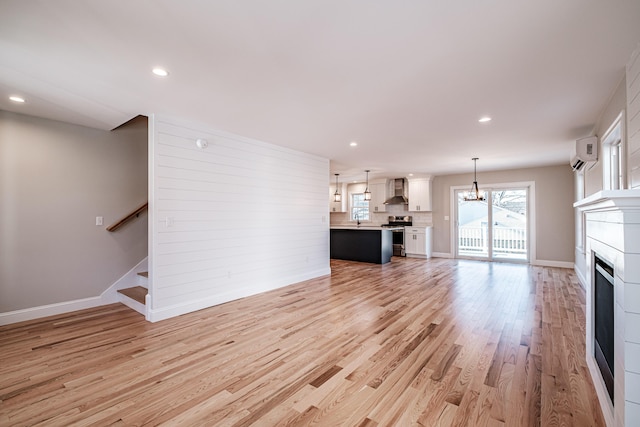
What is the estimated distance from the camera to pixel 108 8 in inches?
68.0

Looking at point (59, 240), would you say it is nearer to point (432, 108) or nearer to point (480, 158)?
point (432, 108)

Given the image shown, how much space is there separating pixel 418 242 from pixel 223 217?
6.37 m

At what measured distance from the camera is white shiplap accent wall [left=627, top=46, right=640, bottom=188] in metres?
2.22

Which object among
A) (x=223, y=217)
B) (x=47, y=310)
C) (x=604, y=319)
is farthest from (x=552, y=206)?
(x=47, y=310)

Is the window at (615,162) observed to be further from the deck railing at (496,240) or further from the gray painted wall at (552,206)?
the deck railing at (496,240)

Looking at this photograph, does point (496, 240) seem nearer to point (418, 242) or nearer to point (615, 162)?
point (418, 242)

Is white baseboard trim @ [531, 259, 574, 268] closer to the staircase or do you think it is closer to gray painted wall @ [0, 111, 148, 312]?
the staircase

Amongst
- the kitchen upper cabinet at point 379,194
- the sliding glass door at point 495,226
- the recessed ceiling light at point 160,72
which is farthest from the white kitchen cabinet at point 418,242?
the recessed ceiling light at point 160,72

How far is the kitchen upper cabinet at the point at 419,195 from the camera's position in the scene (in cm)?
878

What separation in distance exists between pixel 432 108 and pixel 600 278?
2237 millimetres

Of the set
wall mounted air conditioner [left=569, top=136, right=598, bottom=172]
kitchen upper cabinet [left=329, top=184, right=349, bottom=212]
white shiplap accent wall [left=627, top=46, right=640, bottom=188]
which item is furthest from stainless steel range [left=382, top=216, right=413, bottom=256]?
white shiplap accent wall [left=627, top=46, right=640, bottom=188]

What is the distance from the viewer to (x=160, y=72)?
252cm

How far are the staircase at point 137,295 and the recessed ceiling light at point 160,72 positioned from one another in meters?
2.83

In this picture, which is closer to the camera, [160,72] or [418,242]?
[160,72]
